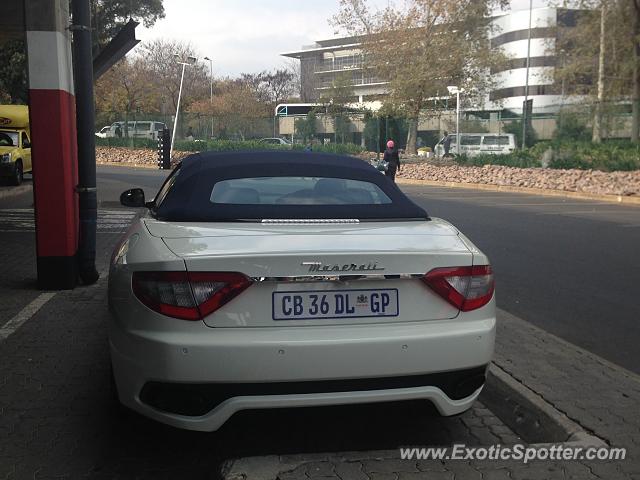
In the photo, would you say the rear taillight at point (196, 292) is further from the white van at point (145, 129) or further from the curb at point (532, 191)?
the white van at point (145, 129)

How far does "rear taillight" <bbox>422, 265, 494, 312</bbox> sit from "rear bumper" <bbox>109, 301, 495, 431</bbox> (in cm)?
12

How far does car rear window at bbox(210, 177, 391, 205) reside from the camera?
413 cm

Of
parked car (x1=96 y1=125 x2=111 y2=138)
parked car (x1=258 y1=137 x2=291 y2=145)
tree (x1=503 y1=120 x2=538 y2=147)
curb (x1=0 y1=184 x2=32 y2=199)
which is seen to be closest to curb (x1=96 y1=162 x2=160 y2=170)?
parked car (x1=96 y1=125 x2=111 y2=138)

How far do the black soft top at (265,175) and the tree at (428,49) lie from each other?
3168cm

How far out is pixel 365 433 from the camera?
378 cm

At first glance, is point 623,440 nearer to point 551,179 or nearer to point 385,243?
point 385,243

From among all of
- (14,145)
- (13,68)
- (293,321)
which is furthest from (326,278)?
(13,68)

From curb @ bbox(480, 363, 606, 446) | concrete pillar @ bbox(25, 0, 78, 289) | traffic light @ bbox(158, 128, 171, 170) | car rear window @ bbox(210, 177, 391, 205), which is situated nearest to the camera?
curb @ bbox(480, 363, 606, 446)

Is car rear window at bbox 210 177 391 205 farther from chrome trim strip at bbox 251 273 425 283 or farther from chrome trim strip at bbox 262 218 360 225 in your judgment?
chrome trim strip at bbox 251 273 425 283

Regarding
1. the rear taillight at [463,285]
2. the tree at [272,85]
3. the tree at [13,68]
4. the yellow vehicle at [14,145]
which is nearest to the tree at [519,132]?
the yellow vehicle at [14,145]

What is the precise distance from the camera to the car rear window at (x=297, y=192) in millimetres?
4133

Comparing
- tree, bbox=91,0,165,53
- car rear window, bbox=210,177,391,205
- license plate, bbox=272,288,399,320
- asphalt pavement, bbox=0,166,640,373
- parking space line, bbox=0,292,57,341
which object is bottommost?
asphalt pavement, bbox=0,166,640,373

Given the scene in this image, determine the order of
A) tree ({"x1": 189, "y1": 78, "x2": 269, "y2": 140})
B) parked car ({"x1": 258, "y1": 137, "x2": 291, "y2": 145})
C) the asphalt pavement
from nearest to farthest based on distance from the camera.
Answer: the asphalt pavement < parked car ({"x1": 258, "y1": 137, "x2": 291, "y2": 145}) < tree ({"x1": 189, "y1": 78, "x2": 269, "y2": 140})

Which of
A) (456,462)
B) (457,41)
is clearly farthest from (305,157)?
(457,41)
